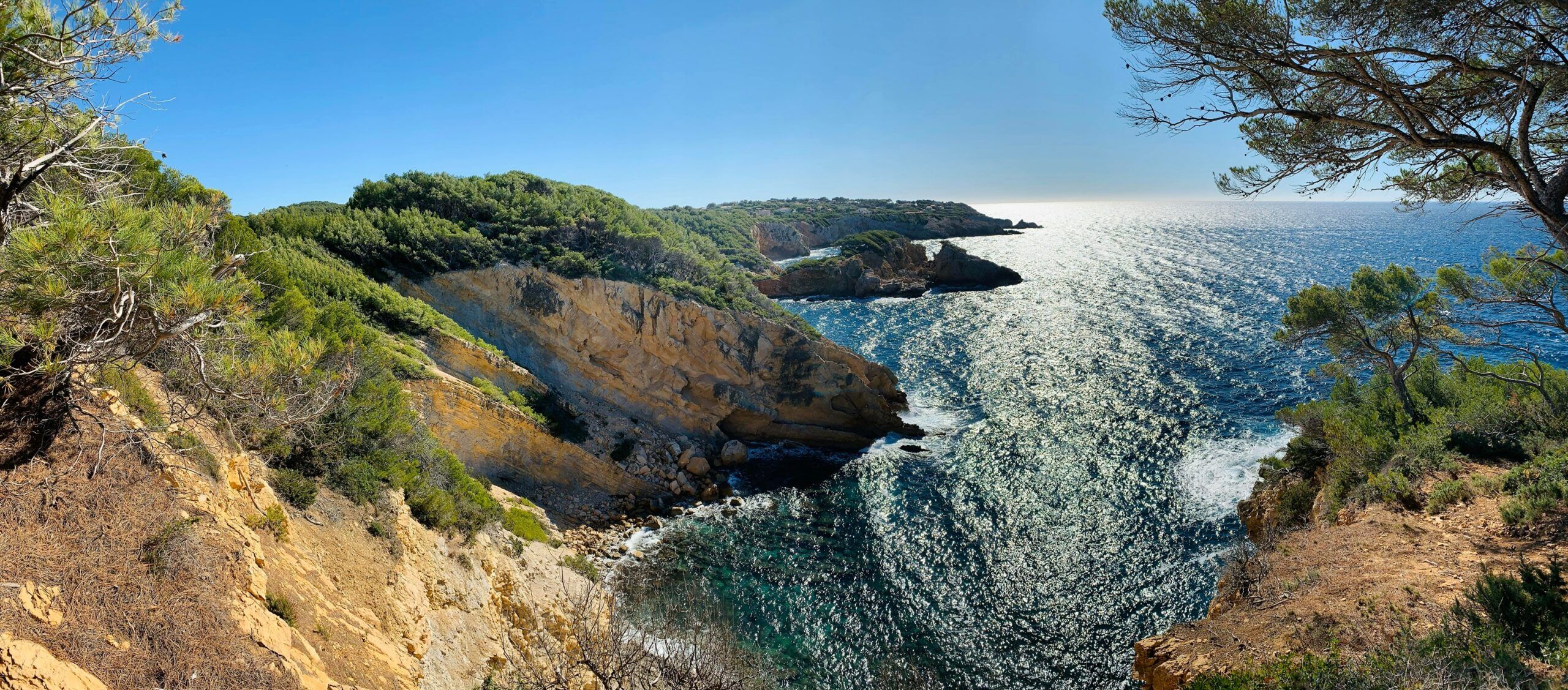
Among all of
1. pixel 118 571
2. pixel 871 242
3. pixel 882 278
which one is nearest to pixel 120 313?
pixel 118 571

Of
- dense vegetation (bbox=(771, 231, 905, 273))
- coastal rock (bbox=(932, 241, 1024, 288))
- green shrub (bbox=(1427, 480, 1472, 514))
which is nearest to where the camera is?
green shrub (bbox=(1427, 480, 1472, 514))

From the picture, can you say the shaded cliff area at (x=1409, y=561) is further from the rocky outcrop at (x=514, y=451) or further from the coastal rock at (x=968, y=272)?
the coastal rock at (x=968, y=272)

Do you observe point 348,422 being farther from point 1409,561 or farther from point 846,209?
point 846,209

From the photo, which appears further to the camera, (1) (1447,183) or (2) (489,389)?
(2) (489,389)

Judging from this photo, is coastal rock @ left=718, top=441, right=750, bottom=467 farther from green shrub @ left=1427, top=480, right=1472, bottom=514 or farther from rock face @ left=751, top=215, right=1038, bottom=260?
rock face @ left=751, top=215, right=1038, bottom=260

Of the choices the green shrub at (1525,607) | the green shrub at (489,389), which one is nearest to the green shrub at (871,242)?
the green shrub at (489,389)

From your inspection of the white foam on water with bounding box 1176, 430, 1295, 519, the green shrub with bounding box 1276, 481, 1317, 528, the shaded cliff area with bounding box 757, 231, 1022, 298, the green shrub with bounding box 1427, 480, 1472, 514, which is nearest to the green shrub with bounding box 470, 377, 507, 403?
the green shrub with bounding box 1276, 481, 1317, 528

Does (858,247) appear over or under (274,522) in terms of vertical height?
over
